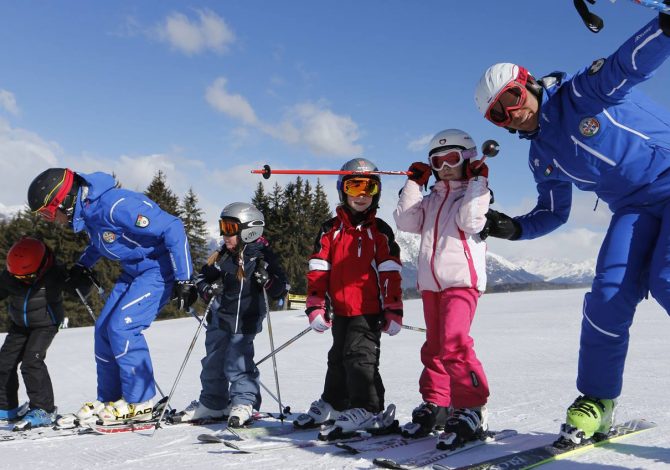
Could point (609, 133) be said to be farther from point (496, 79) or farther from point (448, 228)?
point (448, 228)

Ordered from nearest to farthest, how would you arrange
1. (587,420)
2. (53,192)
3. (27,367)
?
(587,420), (53,192), (27,367)

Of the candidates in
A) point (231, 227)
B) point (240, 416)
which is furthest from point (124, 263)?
point (240, 416)

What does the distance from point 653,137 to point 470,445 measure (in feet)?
6.66

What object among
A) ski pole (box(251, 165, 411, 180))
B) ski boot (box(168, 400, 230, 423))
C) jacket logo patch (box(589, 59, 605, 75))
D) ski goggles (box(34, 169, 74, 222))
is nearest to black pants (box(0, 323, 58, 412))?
ski goggles (box(34, 169, 74, 222))

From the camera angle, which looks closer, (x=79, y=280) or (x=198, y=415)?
(x=198, y=415)

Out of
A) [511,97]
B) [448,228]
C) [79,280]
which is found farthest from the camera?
[79,280]

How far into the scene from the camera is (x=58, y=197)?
4.77 m

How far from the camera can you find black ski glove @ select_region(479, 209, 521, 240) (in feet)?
11.8

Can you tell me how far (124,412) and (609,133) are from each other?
165 inches

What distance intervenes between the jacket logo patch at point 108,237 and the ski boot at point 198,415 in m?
1.65

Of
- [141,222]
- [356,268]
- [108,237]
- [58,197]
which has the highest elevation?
[58,197]

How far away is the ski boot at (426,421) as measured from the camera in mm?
3652

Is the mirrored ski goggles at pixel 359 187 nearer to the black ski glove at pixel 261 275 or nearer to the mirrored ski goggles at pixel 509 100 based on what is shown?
the black ski glove at pixel 261 275

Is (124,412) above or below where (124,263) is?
below
